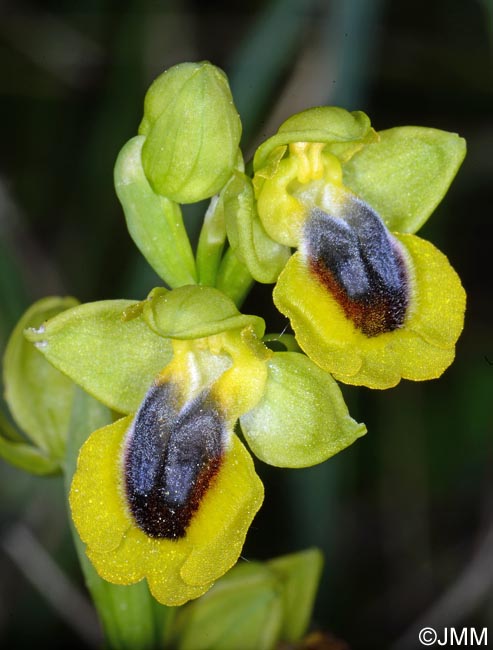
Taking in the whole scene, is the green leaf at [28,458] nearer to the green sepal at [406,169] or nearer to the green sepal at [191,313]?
the green sepal at [191,313]

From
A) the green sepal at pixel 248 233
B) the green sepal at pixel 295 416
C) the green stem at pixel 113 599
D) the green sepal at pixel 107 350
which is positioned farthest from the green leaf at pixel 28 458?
the green sepal at pixel 248 233

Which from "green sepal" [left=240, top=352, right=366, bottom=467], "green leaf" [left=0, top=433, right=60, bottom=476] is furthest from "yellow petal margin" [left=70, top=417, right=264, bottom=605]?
"green leaf" [left=0, top=433, right=60, bottom=476]

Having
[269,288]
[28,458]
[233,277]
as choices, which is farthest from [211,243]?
[269,288]

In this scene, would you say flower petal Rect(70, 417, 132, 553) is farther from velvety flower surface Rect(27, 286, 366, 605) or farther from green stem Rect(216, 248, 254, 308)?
green stem Rect(216, 248, 254, 308)

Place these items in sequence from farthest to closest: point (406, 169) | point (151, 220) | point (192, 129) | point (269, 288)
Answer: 1. point (269, 288)
2. point (406, 169)
3. point (151, 220)
4. point (192, 129)

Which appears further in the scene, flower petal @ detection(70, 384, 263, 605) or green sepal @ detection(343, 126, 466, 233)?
green sepal @ detection(343, 126, 466, 233)

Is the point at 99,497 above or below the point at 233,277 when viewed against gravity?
below

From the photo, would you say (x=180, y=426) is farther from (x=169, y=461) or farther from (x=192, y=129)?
(x=192, y=129)
